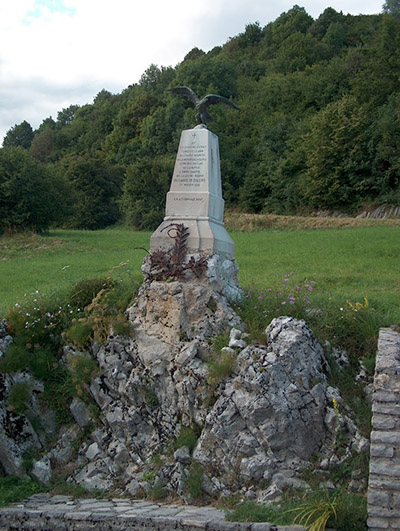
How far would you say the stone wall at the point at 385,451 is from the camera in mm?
7086

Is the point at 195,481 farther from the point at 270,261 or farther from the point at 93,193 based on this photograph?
the point at 93,193

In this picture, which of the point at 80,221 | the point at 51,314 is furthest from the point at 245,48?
the point at 51,314

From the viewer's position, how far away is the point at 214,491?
8.45 metres

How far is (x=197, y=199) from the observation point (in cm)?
1123

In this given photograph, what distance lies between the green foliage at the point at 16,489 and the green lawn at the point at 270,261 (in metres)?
3.96

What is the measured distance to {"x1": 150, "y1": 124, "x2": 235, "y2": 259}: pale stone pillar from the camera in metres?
11.0

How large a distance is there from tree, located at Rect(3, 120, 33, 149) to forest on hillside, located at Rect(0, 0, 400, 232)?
11011 millimetres

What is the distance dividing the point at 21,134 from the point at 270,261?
78497 mm

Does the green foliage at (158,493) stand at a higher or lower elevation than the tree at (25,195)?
lower

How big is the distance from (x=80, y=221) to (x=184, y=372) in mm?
41731

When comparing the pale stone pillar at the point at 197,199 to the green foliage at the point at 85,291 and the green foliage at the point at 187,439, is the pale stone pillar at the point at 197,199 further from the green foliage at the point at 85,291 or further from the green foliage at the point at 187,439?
the green foliage at the point at 187,439

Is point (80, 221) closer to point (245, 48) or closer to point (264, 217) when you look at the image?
point (264, 217)

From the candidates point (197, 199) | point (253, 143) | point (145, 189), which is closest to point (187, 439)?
point (197, 199)

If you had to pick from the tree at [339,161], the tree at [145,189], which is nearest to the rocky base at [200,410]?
the tree at [339,161]
